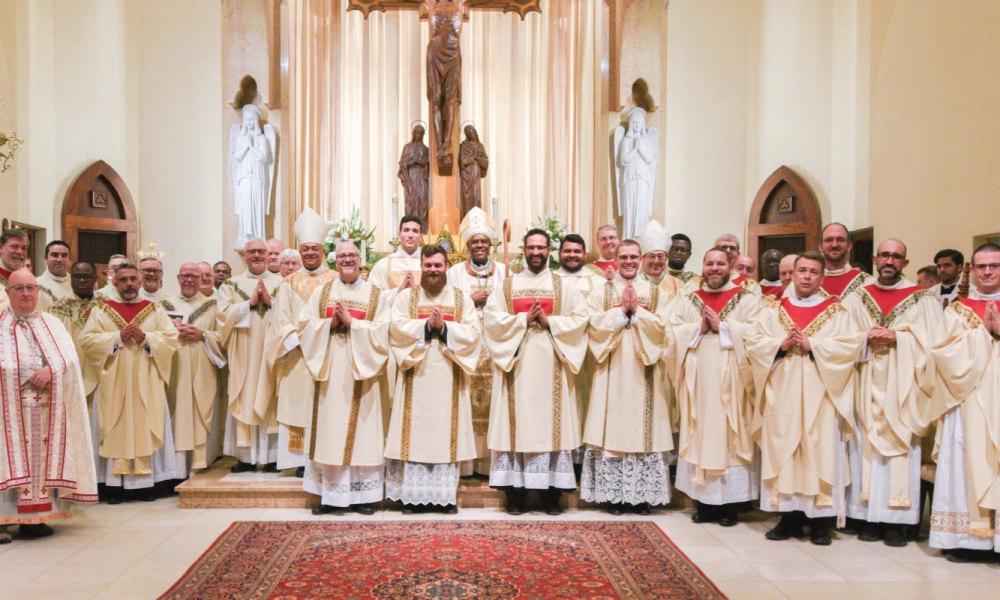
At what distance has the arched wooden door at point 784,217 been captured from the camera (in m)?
10.8

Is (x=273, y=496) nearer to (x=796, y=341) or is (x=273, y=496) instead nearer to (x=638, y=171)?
(x=796, y=341)

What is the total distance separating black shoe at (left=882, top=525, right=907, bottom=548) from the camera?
552 cm

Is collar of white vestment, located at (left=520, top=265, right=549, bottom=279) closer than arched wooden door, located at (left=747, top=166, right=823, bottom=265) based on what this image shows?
Yes

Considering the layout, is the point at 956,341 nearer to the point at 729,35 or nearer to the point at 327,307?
the point at 327,307

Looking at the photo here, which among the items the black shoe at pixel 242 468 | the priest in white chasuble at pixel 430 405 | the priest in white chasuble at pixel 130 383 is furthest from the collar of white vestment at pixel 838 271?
the priest in white chasuble at pixel 130 383

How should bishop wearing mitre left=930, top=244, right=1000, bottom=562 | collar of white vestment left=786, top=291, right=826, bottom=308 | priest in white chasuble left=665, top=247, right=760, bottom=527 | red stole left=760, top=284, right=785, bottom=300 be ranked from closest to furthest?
bishop wearing mitre left=930, top=244, right=1000, bottom=562, collar of white vestment left=786, top=291, right=826, bottom=308, priest in white chasuble left=665, top=247, right=760, bottom=527, red stole left=760, top=284, right=785, bottom=300

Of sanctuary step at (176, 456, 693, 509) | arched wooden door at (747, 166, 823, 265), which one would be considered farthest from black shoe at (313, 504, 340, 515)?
arched wooden door at (747, 166, 823, 265)

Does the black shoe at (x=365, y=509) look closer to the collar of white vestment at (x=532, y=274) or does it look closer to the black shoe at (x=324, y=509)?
the black shoe at (x=324, y=509)

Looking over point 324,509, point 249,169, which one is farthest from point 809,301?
point 249,169

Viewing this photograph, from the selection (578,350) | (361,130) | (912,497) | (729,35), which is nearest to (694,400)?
(578,350)

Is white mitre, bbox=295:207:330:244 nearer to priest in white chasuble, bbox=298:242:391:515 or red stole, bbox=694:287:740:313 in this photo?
priest in white chasuble, bbox=298:242:391:515

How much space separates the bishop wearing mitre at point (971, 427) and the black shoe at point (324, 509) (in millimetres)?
4088

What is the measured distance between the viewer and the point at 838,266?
636 cm

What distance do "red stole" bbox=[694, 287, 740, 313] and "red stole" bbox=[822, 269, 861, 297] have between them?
71 cm
